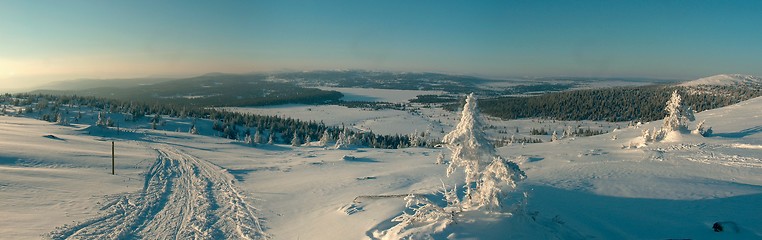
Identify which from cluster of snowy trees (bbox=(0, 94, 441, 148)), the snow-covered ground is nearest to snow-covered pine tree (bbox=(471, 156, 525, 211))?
the snow-covered ground

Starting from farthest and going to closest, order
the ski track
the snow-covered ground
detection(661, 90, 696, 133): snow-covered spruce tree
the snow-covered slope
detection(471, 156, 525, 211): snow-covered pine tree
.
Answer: the snow-covered slope, detection(661, 90, 696, 133): snow-covered spruce tree, the ski track, the snow-covered ground, detection(471, 156, 525, 211): snow-covered pine tree

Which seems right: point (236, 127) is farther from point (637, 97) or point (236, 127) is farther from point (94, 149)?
point (637, 97)

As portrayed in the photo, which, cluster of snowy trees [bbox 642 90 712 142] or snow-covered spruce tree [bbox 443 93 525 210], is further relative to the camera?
cluster of snowy trees [bbox 642 90 712 142]

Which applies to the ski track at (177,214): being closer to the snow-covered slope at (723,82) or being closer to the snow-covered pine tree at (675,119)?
the snow-covered pine tree at (675,119)

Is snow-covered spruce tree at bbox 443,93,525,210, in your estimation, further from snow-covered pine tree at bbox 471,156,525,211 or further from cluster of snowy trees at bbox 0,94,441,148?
→ cluster of snowy trees at bbox 0,94,441,148

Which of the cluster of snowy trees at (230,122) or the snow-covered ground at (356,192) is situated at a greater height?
the snow-covered ground at (356,192)

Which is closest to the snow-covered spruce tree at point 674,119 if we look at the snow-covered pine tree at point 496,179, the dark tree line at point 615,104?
the snow-covered pine tree at point 496,179

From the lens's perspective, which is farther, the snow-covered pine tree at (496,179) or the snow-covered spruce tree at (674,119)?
the snow-covered spruce tree at (674,119)

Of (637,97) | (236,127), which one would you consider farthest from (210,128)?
(637,97)
